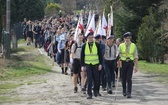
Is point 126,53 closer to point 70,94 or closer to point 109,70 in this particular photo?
point 109,70

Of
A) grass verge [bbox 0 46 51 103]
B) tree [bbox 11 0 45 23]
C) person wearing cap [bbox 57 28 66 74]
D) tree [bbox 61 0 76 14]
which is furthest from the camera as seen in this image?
tree [bbox 61 0 76 14]

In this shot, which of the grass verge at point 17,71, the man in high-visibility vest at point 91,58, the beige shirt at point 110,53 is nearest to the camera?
the man in high-visibility vest at point 91,58

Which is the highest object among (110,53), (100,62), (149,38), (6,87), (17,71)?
(149,38)

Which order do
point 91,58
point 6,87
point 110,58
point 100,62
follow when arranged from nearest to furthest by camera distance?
point 91,58 → point 100,62 → point 110,58 → point 6,87

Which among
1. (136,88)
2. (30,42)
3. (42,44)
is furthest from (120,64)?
(30,42)

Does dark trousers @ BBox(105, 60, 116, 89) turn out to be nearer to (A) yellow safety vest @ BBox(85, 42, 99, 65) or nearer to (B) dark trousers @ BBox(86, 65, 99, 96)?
(B) dark trousers @ BBox(86, 65, 99, 96)

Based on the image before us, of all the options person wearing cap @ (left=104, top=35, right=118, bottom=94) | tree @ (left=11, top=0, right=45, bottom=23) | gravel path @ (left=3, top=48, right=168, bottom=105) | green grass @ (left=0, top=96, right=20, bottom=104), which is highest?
tree @ (left=11, top=0, right=45, bottom=23)

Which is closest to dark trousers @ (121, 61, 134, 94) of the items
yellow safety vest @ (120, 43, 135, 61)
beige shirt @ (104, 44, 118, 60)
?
yellow safety vest @ (120, 43, 135, 61)

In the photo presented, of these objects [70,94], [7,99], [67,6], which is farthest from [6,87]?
[67,6]

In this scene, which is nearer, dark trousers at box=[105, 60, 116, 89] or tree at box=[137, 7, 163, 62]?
dark trousers at box=[105, 60, 116, 89]

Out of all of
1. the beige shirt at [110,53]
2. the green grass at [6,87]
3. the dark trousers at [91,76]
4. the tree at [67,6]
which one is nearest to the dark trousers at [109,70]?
the beige shirt at [110,53]

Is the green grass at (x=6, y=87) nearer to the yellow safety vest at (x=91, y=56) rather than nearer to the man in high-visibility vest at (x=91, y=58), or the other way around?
the man in high-visibility vest at (x=91, y=58)

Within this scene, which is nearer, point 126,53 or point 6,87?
point 126,53


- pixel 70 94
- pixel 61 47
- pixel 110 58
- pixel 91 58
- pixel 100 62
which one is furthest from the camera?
pixel 61 47
